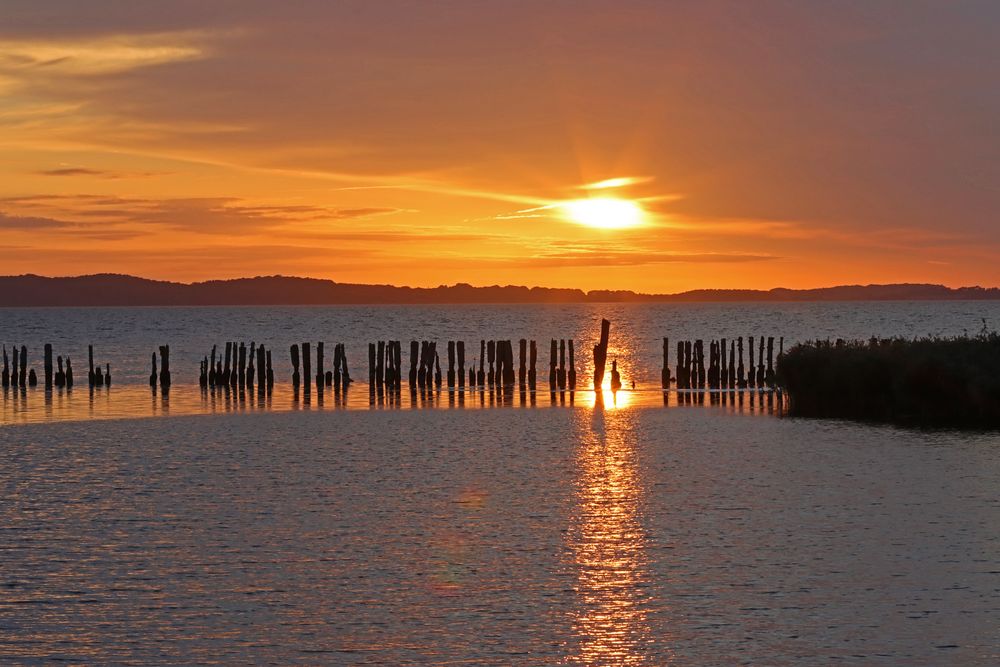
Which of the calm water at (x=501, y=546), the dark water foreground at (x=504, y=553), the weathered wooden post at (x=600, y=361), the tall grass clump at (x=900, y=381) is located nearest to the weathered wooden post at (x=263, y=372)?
the weathered wooden post at (x=600, y=361)

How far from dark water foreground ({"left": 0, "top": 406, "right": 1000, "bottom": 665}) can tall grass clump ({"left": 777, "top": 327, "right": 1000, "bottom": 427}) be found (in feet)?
16.9

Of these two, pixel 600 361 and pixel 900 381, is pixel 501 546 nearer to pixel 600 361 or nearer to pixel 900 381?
pixel 900 381

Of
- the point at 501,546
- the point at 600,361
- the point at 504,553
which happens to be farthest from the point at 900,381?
the point at 504,553

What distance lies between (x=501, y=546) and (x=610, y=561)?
162 centimetres

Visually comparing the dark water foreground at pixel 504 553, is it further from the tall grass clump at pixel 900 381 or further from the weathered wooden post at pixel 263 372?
the weathered wooden post at pixel 263 372

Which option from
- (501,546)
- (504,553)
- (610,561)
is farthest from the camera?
(501,546)

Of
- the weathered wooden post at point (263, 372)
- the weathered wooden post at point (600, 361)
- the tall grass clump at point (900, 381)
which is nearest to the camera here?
the tall grass clump at point (900, 381)

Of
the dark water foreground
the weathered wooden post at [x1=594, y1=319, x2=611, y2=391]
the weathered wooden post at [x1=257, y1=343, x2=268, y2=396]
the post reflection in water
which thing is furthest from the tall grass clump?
the weathered wooden post at [x1=257, y1=343, x2=268, y2=396]

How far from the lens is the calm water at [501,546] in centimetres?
1202

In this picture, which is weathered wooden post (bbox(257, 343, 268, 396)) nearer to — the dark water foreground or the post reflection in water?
the dark water foreground

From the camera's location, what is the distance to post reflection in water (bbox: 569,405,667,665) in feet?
38.7

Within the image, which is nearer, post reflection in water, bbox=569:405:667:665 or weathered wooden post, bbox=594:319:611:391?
post reflection in water, bbox=569:405:667:665

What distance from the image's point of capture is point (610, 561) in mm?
15539

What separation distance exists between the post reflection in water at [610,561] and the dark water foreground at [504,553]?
45 millimetres
